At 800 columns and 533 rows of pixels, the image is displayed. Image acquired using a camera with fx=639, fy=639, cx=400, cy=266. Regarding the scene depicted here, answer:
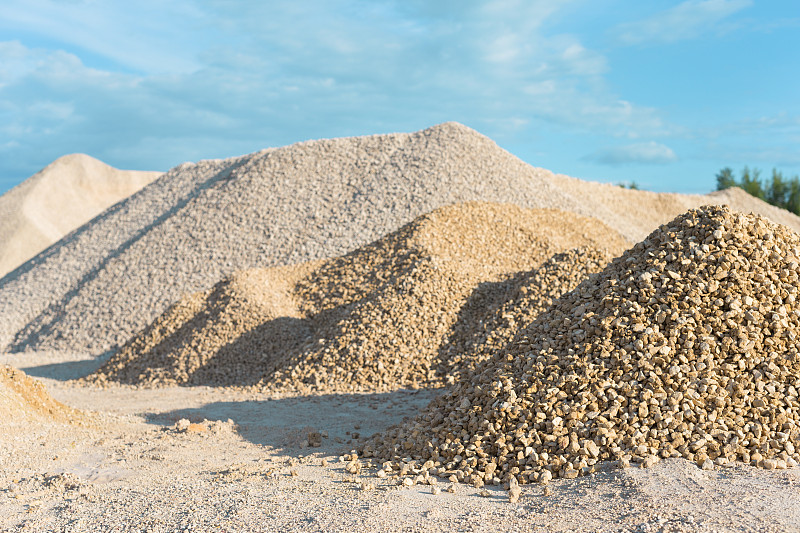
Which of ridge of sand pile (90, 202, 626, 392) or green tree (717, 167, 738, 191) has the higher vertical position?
green tree (717, 167, 738, 191)

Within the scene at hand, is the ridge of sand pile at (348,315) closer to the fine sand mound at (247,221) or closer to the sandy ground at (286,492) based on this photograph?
the fine sand mound at (247,221)

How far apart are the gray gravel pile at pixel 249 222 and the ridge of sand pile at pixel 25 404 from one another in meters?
6.80

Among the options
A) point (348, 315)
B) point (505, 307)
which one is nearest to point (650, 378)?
point (505, 307)

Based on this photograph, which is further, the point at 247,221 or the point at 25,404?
the point at 247,221

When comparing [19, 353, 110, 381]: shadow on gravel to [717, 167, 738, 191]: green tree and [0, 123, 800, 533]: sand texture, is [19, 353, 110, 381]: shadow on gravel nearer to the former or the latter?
[0, 123, 800, 533]: sand texture

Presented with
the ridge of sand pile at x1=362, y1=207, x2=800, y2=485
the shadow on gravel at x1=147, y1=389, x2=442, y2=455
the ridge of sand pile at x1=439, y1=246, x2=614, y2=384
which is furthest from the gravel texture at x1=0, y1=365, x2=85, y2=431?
the ridge of sand pile at x1=439, y1=246, x2=614, y2=384

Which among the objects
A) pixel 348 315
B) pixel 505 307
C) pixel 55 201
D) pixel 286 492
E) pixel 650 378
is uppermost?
pixel 55 201

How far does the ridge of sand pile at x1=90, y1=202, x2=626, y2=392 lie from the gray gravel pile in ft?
6.84

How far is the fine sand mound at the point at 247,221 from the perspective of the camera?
50.7 ft

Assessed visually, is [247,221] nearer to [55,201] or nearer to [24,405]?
[24,405]

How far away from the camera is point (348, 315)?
10.7 metres

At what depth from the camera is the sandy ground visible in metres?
4.09

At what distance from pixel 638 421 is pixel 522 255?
28.6ft

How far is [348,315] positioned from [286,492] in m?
5.94
